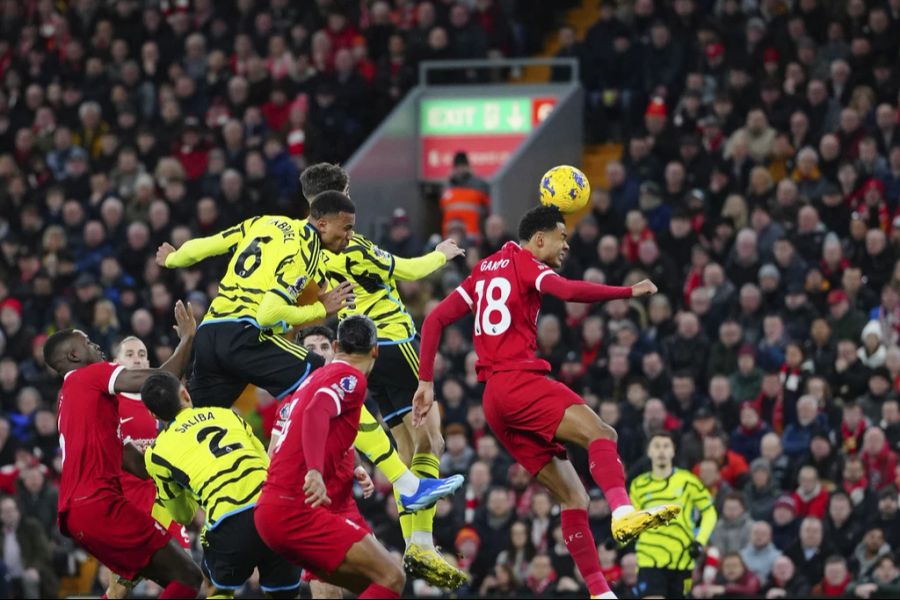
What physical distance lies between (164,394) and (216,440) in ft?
1.38

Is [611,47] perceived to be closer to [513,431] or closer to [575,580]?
[575,580]

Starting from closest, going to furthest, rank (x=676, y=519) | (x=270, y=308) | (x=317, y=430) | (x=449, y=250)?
(x=317, y=430)
(x=270, y=308)
(x=449, y=250)
(x=676, y=519)

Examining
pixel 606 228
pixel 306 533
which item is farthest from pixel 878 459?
pixel 306 533

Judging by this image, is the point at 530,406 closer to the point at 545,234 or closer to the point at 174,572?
the point at 545,234

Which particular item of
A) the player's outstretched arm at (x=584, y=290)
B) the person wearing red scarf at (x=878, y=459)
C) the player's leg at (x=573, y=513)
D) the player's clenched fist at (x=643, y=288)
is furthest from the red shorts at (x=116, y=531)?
the person wearing red scarf at (x=878, y=459)

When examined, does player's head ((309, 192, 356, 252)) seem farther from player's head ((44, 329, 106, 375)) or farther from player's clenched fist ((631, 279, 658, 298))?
player's clenched fist ((631, 279, 658, 298))

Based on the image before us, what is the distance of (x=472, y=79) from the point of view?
2384 cm

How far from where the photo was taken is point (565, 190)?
39.9 feet

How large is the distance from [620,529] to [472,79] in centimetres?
1345

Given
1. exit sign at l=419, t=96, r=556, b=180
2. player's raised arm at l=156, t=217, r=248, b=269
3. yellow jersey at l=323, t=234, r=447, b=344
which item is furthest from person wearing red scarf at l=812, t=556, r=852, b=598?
exit sign at l=419, t=96, r=556, b=180

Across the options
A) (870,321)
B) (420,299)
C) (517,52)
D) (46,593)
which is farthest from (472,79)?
(46,593)

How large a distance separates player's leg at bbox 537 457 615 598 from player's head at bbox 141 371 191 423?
7.35ft

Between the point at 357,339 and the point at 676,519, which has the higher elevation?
the point at 357,339

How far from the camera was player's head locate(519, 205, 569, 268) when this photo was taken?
11664 millimetres
